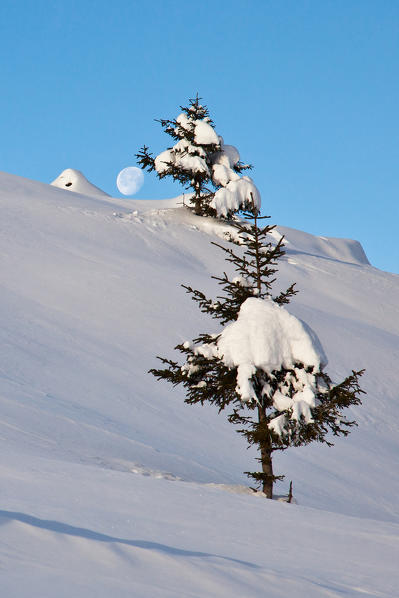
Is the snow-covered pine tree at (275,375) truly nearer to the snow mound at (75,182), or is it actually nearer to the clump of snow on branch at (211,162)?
the clump of snow on branch at (211,162)

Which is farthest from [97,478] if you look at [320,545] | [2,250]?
[2,250]

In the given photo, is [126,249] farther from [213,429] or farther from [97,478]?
[97,478]

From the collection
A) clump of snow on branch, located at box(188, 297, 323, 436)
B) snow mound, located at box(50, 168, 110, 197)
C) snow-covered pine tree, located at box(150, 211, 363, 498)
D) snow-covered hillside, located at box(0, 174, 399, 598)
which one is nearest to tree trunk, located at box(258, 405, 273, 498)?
snow-covered pine tree, located at box(150, 211, 363, 498)

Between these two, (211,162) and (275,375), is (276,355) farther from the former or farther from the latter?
(211,162)

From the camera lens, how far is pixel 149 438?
41.5ft

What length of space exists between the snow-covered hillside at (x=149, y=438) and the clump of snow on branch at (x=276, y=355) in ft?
5.53

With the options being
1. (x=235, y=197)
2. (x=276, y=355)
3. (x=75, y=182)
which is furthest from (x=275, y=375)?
(x=75, y=182)

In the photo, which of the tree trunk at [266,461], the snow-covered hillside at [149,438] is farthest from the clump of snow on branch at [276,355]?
the snow-covered hillside at [149,438]

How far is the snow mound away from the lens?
9009 cm

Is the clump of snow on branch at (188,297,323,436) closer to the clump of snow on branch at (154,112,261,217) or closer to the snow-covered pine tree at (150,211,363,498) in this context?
the snow-covered pine tree at (150,211,363,498)

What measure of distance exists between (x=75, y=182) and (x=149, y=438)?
8340 centimetres

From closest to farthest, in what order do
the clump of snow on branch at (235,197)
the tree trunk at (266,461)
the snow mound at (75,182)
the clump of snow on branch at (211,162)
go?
the tree trunk at (266,461), the clump of snow on branch at (235,197), the clump of snow on branch at (211,162), the snow mound at (75,182)

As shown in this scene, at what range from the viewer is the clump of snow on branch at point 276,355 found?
33.3 ft

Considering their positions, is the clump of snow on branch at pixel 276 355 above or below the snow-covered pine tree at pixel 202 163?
below
